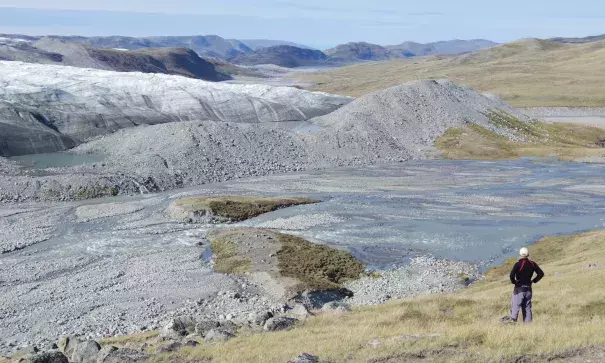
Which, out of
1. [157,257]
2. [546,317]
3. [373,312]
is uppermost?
[546,317]

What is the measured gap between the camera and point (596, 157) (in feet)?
330

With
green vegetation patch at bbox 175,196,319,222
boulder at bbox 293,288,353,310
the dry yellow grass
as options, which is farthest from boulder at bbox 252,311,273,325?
the dry yellow grass

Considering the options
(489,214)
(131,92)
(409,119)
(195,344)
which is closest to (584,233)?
(489,214)

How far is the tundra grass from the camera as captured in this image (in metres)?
19.9

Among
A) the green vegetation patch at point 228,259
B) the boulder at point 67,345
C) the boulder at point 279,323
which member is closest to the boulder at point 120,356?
the boulder at point 67,345

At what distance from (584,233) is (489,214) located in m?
10.8

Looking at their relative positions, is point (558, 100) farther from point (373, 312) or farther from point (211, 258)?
point (373, 312)

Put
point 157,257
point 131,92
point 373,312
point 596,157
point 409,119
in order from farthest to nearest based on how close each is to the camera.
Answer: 1. point 131,92
2. point 409,119
3. point 596,157
4. point 157,257
5. point 373,312

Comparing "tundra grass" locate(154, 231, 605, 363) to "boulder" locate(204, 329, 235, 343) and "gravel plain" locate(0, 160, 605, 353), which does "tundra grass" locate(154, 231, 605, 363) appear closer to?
"boulder" locate(204, 329, 235, 343)

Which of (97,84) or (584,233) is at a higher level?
(97,84)

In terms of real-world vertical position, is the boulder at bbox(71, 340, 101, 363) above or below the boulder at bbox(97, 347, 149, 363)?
below

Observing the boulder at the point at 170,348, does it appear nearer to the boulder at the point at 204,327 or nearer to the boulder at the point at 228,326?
the boulder at the point at 204,327

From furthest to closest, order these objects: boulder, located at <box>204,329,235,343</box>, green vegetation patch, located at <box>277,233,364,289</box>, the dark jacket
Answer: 1. green vegetation patch, located at <box>277,233,364,289</box>
2. boulder, located at <box>204,329,235,343</box>
3. the dark jacket

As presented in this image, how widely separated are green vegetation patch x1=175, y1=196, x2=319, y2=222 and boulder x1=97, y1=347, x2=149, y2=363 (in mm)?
40135
